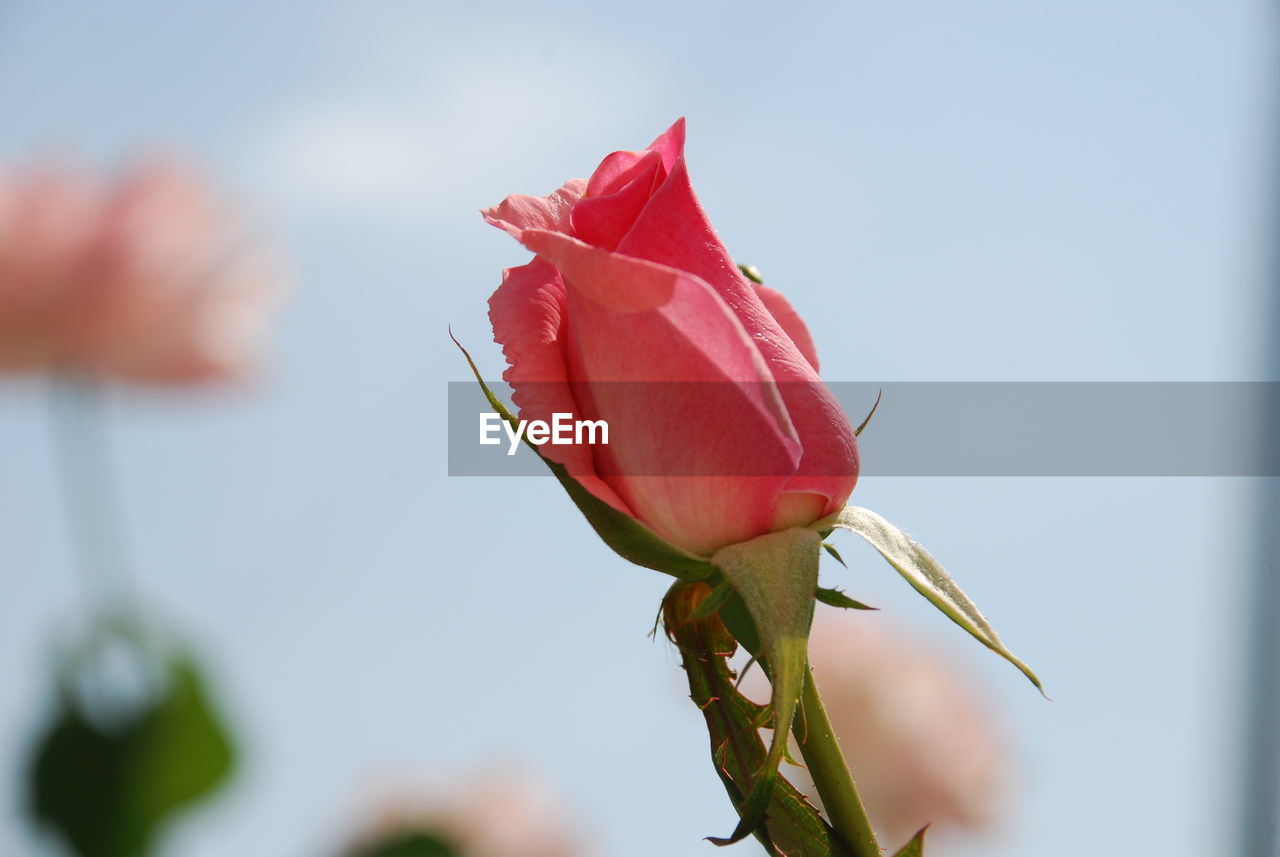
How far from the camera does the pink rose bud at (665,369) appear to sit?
0.24 meters

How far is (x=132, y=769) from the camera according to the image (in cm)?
10

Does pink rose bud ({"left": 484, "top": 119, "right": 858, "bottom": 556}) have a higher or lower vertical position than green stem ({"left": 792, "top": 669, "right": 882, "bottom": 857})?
higher

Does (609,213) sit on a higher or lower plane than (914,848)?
higher

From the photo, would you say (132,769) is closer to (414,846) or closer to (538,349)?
(414,846)

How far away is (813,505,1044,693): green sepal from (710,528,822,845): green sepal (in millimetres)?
12

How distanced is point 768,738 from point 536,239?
0.33 feet

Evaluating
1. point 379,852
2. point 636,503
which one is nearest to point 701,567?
point 636,503

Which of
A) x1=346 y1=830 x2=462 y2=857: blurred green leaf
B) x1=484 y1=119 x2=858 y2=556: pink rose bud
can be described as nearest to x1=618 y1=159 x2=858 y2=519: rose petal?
x1=484 y1=119 x2=858 y2=556: pink rose bud

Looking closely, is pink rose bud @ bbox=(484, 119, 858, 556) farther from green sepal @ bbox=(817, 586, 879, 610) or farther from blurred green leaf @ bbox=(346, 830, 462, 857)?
blurred green leaf @ bbox=(346, 830, 462, 857)

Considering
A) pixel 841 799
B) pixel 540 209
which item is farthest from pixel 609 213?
pixel 841 799

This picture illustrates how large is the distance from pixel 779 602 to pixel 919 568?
36 mm

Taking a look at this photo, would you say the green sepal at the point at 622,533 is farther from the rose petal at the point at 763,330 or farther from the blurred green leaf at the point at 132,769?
the blurred green leaf at the point at 132,769

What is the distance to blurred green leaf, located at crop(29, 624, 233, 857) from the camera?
4.0 inches

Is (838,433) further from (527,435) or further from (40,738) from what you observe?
(40,738)
